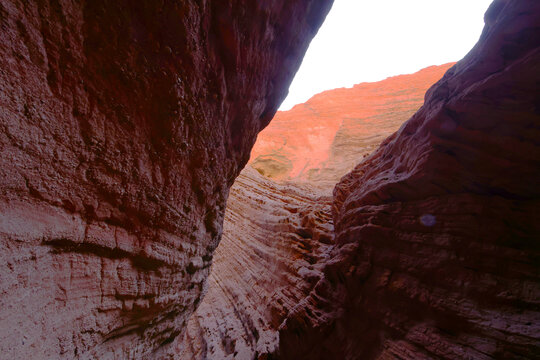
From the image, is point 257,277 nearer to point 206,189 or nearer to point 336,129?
point 206,189

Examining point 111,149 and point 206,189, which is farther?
point 206,189

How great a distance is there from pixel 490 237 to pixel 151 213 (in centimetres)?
429

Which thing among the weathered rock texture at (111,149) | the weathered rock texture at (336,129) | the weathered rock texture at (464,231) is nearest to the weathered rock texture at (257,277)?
the weathered rock texture at (464,231)

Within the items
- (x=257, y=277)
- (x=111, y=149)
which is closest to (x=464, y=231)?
(x=111, y=149)

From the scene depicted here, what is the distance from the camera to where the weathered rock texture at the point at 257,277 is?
5.38 m

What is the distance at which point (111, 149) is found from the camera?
201cm

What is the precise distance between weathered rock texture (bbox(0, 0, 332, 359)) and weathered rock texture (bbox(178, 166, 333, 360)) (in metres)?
Result: 2.85

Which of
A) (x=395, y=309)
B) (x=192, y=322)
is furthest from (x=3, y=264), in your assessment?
(x=192, y=322)

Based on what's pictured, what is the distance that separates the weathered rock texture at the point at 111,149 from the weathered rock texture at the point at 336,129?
552 inches

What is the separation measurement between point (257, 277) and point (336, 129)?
20983 millimetres

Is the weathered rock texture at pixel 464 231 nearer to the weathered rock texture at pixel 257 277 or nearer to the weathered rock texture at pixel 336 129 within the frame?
the weathered rock texture at pixel 257 277

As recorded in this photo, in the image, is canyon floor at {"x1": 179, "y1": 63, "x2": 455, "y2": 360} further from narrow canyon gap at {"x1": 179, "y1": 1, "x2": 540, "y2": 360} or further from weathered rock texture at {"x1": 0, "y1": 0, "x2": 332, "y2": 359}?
weathered rock texture at {"x1": 0, "y1": 0, "x2": 332, "y2": 359}

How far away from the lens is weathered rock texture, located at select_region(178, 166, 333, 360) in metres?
5.38

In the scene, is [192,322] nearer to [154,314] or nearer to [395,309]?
[154,314]
